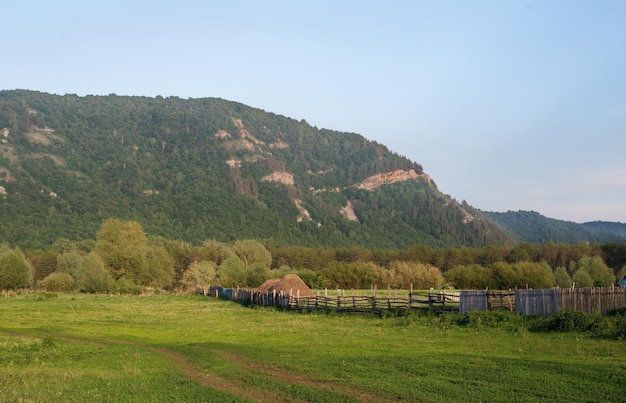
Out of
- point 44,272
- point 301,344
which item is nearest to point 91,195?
point 44,272

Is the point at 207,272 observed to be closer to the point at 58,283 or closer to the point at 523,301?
the point at 58,283

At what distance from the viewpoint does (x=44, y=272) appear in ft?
364

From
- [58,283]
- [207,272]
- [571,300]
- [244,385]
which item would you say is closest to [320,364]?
[244,385]

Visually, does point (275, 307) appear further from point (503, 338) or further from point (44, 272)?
point (44, 272)

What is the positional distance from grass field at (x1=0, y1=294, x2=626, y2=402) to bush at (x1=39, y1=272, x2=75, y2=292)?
183 ft

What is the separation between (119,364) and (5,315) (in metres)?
26.7

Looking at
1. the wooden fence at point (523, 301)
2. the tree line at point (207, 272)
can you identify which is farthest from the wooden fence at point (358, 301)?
the tree line at point (207, 272)

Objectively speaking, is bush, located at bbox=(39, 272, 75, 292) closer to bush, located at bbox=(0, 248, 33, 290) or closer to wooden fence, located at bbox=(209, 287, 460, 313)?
bush, located at bbox=(0, 248, 33, 290)

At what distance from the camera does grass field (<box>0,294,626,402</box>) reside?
1470 centimetres

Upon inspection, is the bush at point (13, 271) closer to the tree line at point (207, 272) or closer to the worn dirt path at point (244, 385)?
the tree line at point (207, 272)

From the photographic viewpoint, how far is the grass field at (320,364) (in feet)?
48.2

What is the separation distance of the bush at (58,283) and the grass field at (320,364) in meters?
55.7

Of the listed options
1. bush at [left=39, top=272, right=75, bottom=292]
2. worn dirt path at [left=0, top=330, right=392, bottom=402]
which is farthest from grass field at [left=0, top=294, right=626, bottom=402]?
bush at [left=39, top=272, right=75, bottom=292]

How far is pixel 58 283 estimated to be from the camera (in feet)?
280
